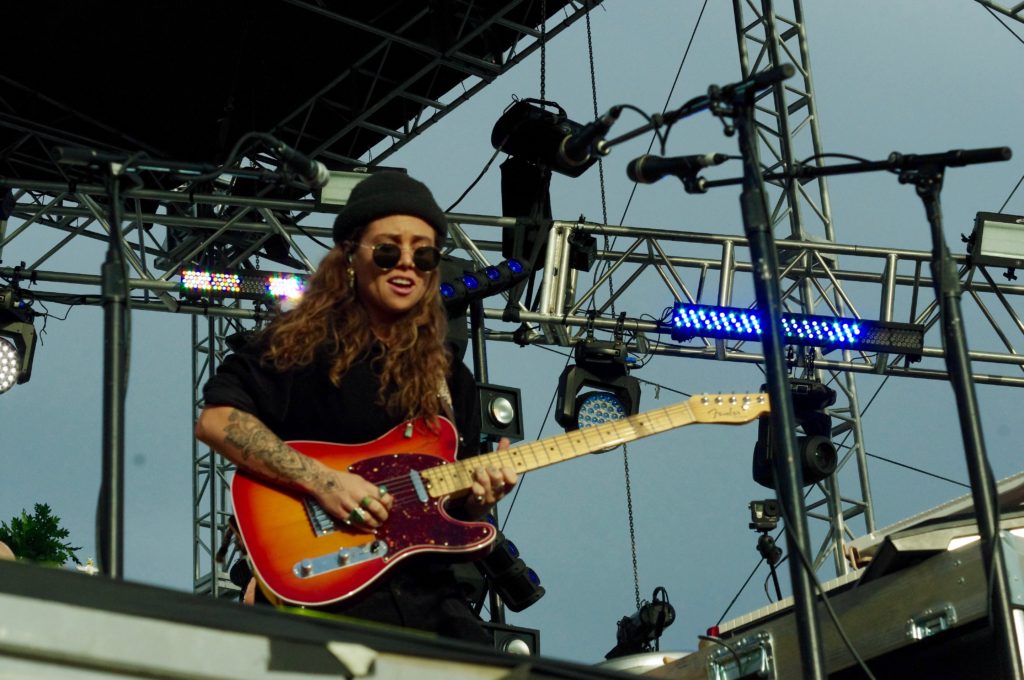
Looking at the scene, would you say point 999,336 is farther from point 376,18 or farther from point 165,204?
point 165,204

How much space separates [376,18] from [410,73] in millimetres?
732

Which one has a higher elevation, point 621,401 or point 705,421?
point 621,401

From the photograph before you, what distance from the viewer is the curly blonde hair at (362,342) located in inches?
160

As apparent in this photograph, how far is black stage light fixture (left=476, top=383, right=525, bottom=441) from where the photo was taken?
282 inches

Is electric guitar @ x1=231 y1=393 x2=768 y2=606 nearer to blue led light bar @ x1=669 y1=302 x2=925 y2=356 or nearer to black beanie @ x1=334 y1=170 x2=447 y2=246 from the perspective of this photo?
black beanie @ x1=334 y1=170 x2=447 y2=246

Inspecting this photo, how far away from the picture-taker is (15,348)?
1114 cm

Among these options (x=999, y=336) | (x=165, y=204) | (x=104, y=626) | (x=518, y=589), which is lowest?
(x=104, y=626)

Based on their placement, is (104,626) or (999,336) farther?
(999,336)

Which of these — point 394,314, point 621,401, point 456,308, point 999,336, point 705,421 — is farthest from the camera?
point 999,336

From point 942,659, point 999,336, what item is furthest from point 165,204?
point 942,659

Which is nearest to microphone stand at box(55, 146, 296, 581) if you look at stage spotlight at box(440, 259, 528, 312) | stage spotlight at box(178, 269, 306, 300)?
stage spotlight at box(440, 259, 528, 312)

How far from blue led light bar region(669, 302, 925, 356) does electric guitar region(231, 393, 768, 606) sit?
6.32 metres

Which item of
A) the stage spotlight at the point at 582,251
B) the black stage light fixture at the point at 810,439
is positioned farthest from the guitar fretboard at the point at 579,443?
the stage spotlight at the point at 582,251

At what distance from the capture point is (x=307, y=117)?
12453 millimetres
